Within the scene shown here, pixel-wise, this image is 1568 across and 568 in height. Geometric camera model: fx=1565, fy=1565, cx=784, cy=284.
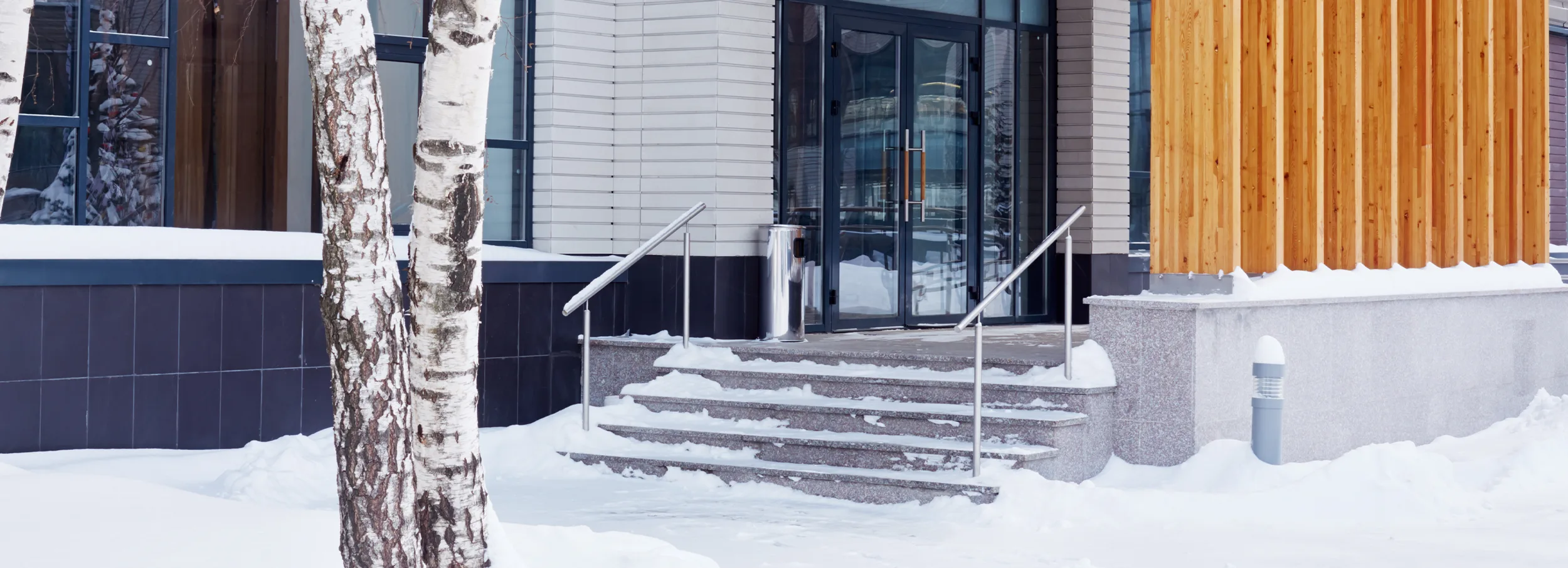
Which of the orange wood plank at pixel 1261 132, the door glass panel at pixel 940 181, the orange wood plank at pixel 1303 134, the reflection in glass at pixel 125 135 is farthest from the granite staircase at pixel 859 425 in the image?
the door glass panel at pixel 940 181

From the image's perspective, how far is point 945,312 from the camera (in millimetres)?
11570

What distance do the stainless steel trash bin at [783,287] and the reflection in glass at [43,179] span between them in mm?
3905

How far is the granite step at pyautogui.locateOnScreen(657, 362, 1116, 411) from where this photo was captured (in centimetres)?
764

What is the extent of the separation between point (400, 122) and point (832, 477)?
361 centimetres

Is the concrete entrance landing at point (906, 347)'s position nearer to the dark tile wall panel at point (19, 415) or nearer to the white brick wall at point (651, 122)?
the white brick wall at point (651, 122)

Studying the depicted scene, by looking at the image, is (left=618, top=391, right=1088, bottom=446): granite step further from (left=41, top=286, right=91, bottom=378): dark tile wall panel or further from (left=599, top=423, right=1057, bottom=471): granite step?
(left=41, top=286, right=91, bottom=378): dark tile wall panel

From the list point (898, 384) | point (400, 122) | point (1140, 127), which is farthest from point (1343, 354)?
point (400, 122)

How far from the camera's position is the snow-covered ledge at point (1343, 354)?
750cm

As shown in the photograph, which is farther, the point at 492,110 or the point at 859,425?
the point at 492,110

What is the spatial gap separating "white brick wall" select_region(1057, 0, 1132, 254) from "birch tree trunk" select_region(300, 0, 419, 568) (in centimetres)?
871

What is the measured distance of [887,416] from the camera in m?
7.78

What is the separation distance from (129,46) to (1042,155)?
6.71 m

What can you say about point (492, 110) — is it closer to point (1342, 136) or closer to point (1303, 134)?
point (1303, 134)

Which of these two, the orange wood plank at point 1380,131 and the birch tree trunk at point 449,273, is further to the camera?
the orange wood plank at point 1380,131
